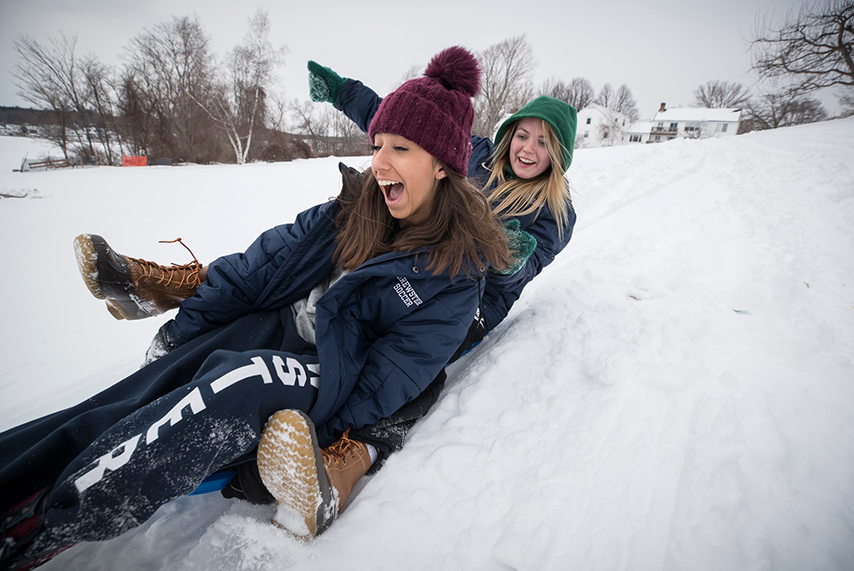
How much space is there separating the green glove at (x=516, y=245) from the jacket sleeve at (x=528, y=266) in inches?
8.3

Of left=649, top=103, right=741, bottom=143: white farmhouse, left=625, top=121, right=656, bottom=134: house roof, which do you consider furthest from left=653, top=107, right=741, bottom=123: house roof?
left=625, top=121, right=656, bottom=134: house roof

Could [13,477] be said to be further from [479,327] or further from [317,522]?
[479,327]

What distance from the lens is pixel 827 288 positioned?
7.63ft

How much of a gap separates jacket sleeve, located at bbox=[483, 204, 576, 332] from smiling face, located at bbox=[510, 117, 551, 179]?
34 cm

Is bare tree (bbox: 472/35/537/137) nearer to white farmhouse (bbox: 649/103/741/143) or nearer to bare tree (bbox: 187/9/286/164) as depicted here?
bare tree (bbox: 187/9/286/164)

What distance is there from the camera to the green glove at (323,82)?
248 cm

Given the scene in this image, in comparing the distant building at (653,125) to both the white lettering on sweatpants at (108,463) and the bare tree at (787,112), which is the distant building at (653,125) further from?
the white lettering on sweatpants at (108,463)

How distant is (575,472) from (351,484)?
89cm

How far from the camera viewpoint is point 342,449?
4.53ft

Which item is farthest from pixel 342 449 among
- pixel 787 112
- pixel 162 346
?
pixel 787 112

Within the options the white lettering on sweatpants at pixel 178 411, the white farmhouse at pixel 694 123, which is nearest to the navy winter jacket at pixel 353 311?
the white lettering on sweatpants at pixel 178 411

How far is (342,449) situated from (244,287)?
3.11 feet

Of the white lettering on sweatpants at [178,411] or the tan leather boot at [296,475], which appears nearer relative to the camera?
the white lettering on sweatpants at [178,411]

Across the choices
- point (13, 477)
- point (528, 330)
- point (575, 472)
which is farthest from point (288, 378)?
point (528, 330)
